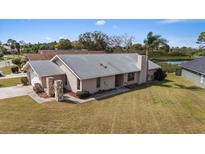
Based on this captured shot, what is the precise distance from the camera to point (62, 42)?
229ft

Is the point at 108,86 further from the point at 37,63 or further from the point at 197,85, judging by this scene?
the point at 197,85

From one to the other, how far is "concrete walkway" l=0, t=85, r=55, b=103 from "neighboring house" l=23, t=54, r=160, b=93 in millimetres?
1338

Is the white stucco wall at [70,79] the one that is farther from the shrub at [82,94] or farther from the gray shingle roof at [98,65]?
the shrub at [82,94]

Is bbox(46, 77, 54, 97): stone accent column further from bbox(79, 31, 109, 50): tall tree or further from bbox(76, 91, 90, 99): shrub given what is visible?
bbox(79, 31, 109, 50): tall tree

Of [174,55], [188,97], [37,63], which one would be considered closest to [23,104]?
[37,63]

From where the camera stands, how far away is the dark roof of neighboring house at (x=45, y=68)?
19344 millimetres

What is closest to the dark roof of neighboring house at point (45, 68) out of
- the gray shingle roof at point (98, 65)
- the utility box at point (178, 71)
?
the gray shingle roof at point (98, 65)

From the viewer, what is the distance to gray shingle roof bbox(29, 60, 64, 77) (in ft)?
63.5

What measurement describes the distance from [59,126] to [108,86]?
33.3ft

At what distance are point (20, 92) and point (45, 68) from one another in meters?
3.71

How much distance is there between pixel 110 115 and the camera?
13.9m

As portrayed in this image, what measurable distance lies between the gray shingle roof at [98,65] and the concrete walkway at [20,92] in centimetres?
438

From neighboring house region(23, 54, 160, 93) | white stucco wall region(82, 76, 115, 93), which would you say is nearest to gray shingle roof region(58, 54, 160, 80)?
neighboring house region(23, 54, 160, 93)

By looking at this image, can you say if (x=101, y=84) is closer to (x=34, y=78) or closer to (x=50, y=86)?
(x=50, y=86)
